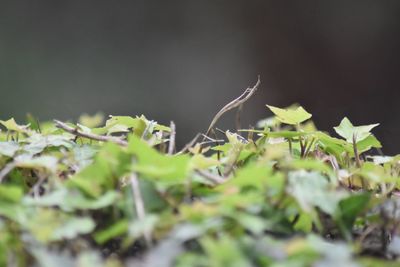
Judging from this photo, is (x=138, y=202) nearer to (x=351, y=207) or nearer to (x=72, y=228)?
(x=72, y=228)

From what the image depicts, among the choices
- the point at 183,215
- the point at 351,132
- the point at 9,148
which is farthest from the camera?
the point at 351,132

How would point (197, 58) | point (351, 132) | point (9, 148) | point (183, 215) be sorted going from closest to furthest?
point (183, 215), point (9, 148), point (351, 132), point (197, 58)

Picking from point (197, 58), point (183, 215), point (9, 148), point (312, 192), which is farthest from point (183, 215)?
point (197, 58)

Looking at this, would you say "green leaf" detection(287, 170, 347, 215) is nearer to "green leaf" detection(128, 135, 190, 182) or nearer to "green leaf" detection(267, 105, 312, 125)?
"green leaf" detection(128, 135, 190, 182)

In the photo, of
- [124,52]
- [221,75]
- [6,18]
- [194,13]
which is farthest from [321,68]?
[6,18]

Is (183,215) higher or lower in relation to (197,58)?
lower

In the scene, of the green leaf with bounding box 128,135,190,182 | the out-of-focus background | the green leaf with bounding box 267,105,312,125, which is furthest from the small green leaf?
the out-of-focus background
